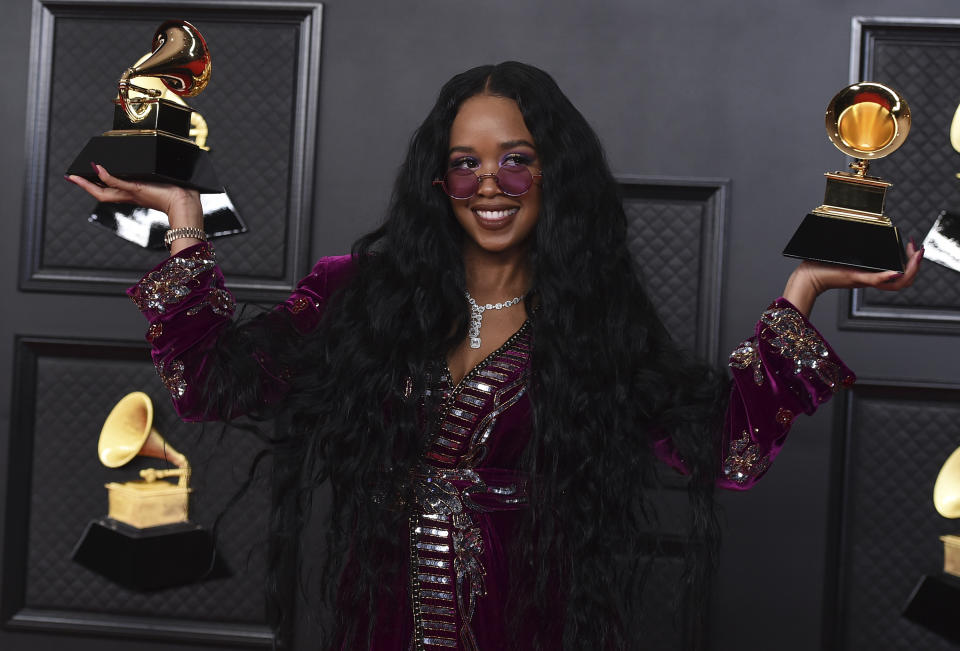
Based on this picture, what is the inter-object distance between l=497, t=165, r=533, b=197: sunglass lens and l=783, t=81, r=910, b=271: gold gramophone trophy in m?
0.48

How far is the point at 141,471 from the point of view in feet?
8.52

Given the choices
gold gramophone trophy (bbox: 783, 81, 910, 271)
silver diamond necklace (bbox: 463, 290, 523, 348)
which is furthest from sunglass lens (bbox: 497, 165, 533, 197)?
gold gramophone trophy (bbox: 783, 81, 910, 271)

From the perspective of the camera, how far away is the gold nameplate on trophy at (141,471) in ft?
8.43

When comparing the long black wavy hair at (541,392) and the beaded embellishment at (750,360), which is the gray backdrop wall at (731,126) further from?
the beaded embellishment at (750,360)

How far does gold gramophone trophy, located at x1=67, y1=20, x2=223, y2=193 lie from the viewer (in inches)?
63.2

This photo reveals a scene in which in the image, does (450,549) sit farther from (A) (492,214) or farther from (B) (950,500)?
(B) (950,500)

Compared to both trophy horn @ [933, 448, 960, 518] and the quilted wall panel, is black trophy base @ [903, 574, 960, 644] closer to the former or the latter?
trophy horn @ [933, 448, 960, 518]

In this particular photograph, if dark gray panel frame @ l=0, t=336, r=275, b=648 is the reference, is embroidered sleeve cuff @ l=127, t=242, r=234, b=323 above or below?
above

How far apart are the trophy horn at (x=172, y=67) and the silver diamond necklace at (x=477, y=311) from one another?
2.16 feet

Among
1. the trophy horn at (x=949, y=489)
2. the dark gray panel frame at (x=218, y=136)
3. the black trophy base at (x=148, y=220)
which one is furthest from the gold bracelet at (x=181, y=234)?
the trophy horn at (x=949, y=489)

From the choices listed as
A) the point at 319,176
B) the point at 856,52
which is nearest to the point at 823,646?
the point at 856,52

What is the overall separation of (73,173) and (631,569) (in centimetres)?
129

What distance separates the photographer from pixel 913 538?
8.09 ft

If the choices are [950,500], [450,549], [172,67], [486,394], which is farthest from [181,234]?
[950,500]
